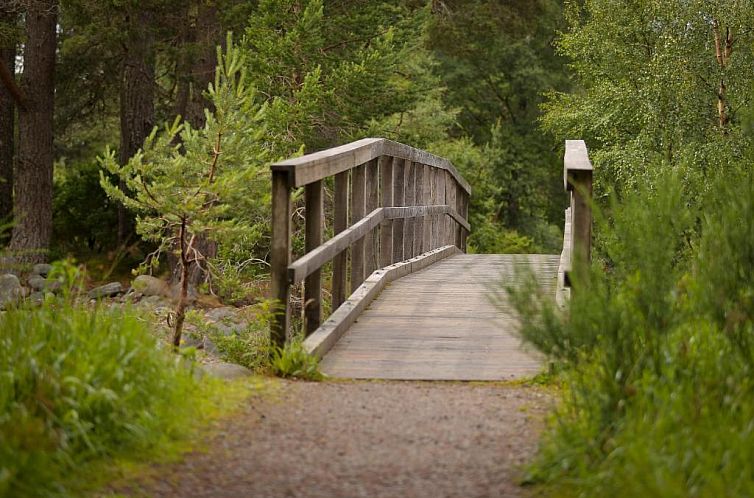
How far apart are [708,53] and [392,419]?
17060mm

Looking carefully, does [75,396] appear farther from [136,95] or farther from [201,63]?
[136,95]

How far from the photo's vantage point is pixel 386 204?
9734 millimetres

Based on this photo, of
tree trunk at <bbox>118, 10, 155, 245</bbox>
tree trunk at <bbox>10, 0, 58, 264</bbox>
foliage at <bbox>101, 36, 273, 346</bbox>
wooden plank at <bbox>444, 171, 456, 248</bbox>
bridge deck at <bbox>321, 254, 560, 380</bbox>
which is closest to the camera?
bridge deck at <bbox>321, 254, 560, 380</bbox>

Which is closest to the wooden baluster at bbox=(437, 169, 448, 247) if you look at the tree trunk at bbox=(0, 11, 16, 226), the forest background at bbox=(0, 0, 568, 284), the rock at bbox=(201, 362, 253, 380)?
the forest background at bbox=(0, 0, 568, 284)

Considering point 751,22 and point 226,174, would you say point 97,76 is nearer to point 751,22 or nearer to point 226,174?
point 751,22

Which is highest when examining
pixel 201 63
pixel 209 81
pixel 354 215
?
pixel 201 63

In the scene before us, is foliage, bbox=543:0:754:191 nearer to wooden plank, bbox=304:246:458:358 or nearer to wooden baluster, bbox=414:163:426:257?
wooden baluster, bbox=414:163:426:257

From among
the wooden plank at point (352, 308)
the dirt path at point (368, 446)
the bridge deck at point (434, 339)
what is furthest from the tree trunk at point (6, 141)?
the dirt path at point (368, 446)

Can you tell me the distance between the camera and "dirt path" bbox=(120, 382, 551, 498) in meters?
3.98

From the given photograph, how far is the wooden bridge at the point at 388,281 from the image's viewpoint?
5.97 m

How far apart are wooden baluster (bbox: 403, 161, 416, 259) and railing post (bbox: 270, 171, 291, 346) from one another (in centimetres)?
505

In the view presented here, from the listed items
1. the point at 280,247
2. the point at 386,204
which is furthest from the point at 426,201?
the point at 280,247

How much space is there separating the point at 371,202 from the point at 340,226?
49.9 inches

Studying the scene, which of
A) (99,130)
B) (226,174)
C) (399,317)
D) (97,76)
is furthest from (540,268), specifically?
(99,130)
